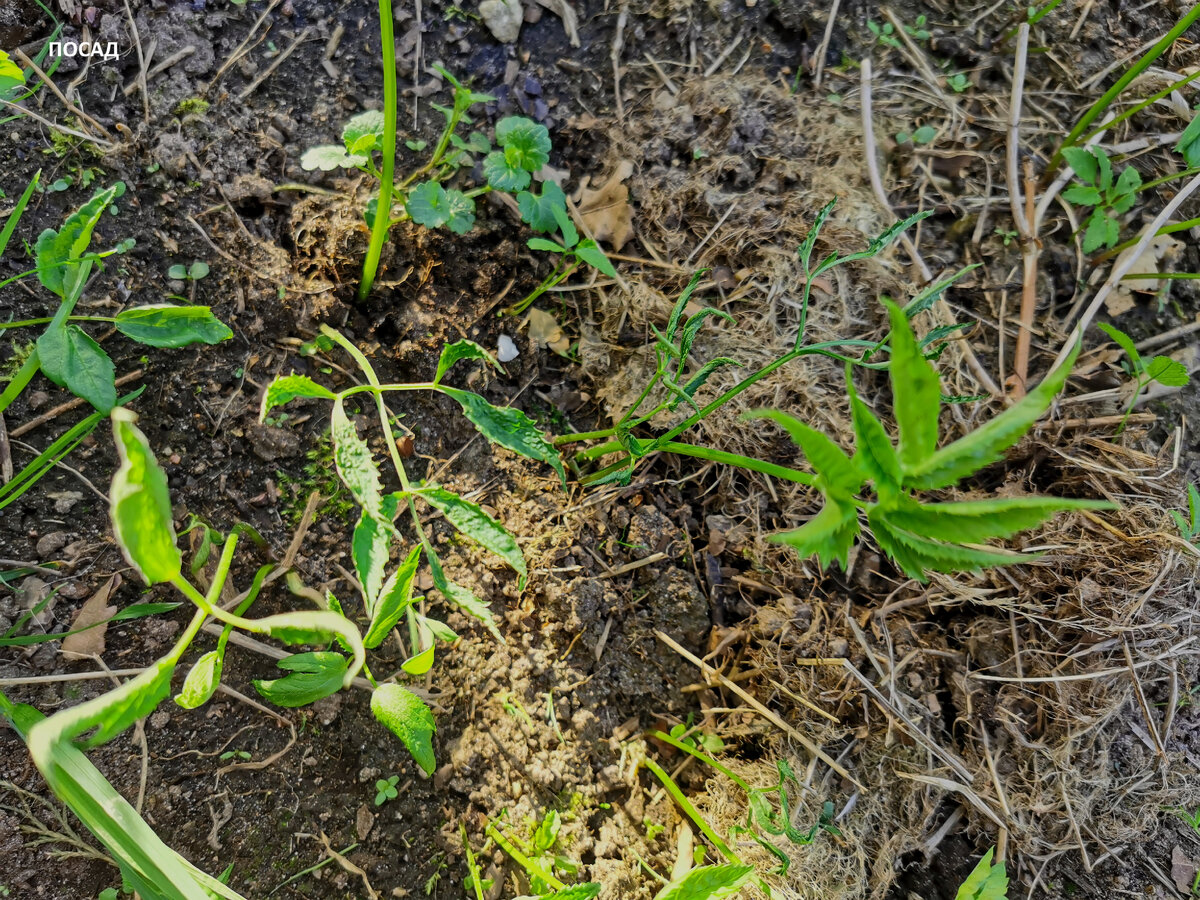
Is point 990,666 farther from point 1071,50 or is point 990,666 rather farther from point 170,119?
point 170,119

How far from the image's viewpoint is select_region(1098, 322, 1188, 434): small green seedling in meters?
1.54

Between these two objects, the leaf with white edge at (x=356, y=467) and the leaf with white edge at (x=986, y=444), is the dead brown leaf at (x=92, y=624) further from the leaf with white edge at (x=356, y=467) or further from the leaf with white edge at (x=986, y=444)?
the leaf with white edge at (x=986, y=444)

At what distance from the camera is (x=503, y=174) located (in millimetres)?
1426

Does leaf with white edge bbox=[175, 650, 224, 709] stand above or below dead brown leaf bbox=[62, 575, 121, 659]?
above

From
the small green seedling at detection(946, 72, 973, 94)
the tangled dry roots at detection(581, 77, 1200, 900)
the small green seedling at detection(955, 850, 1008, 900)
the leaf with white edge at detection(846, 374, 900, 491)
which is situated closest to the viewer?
the leaf with white edge at detection(846, 374, 900, 491)

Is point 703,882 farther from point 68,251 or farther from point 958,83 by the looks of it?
point 958,83

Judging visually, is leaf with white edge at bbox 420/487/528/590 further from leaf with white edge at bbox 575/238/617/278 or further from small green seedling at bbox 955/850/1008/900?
small green seedling at bbox 955/850/1008/900

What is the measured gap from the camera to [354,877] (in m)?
1.24

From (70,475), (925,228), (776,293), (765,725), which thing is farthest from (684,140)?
(70,475)

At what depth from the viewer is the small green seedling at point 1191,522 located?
5.01 ft

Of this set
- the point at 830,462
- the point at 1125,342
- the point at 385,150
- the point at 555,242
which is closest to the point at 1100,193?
the point at 1125,342

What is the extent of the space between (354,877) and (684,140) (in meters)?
1.74

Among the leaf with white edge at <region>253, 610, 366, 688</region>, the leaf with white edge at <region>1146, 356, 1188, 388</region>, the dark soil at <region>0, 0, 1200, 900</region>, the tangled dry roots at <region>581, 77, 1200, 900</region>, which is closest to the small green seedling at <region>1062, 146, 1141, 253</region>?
the dark soil at <region>0, 0, 1200, 900</region>

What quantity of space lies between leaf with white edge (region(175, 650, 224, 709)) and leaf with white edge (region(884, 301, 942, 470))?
821 mm
